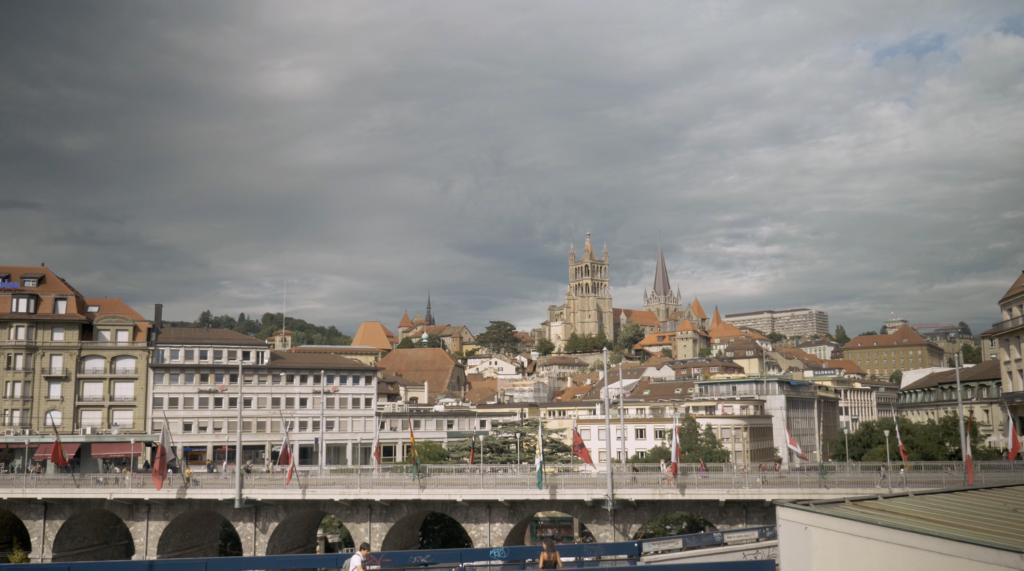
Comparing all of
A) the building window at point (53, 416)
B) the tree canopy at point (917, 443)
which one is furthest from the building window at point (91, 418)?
the tree canopy at point (917, 443)

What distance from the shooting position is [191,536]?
48.8m

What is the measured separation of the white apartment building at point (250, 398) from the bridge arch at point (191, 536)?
73.1 ft

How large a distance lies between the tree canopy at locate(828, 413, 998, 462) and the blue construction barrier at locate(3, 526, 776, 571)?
30.3m

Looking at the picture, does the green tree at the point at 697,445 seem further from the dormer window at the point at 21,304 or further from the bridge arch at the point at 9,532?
the dormer window at the point at 21,304

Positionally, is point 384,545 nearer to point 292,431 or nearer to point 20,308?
point 292,431

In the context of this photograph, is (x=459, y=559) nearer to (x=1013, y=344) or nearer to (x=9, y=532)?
(x=9, y=532)

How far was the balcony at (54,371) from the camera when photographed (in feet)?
→ 234

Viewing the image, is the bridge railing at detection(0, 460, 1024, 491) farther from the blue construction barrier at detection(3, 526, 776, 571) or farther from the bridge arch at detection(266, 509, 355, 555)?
the blue construction barrier at detection(3, 526, 776, 571)

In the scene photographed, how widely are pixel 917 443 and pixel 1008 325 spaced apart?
37.1 feet

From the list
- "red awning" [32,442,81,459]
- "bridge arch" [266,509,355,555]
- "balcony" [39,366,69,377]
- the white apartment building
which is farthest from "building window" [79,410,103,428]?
"bridge arch" [266,509,355,555]

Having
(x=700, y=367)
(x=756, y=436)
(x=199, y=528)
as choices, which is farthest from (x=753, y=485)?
(x=700, y=367)

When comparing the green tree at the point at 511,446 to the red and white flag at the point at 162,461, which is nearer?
the red and white flag at the point at 162,461

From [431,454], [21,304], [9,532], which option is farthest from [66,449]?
[431,454]

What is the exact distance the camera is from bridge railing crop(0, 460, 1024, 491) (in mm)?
35750
